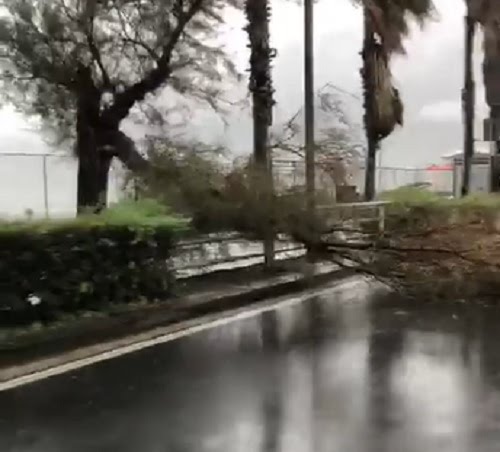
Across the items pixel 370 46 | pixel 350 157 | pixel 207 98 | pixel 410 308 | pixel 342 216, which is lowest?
pixel 410 308

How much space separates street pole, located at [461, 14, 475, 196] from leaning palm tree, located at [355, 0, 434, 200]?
596cm

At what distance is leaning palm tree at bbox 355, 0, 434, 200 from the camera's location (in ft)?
63.5

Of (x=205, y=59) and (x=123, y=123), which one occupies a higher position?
(x=205, y=59)

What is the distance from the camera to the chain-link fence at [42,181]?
14909mm

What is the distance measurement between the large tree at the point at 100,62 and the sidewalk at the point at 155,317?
143 inches

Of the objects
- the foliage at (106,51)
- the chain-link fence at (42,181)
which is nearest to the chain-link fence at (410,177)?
the foliage at (106,51)

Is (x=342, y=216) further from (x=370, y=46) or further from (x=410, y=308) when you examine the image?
(x=370, y=46)

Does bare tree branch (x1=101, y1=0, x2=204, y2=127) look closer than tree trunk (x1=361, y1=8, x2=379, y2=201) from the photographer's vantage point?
Yes

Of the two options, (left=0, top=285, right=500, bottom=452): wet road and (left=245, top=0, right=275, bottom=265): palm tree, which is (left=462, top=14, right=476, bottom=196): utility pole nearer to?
(left=245, top=0, right=275, bottom=265): palm tree

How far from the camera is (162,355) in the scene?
9.70m

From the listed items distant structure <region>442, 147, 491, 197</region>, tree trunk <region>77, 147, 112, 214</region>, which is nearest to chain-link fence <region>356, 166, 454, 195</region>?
distant structure <region>442, 147, 491, 197</region>

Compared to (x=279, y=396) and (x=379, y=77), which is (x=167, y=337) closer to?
(x=279, y=396)

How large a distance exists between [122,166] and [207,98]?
9.78 ft

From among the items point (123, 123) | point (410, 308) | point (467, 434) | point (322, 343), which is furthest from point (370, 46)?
point (467, 434)
